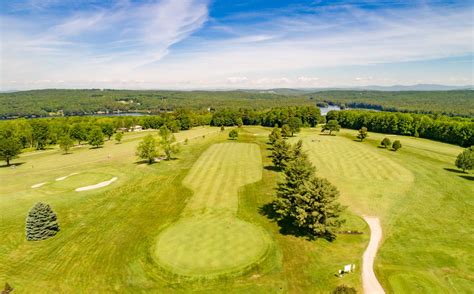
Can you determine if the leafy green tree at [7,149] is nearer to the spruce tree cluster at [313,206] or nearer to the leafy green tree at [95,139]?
the leafy green tree at [95,139]

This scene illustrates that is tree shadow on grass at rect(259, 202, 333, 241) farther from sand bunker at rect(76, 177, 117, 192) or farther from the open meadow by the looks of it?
sand bunker at rect(76, 177, 117, 192)

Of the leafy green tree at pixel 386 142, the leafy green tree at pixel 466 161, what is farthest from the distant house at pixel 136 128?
the leafy green tree at pixel 466 161

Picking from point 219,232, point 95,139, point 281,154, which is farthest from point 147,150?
point 219,232

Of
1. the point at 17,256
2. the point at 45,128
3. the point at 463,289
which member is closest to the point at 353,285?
the point at 463,289

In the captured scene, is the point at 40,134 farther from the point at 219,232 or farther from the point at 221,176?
the point at 219,232

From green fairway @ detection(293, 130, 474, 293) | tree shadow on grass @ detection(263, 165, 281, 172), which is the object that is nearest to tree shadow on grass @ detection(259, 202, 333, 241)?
green fairway @ detection(293, 130, 474, 293)
